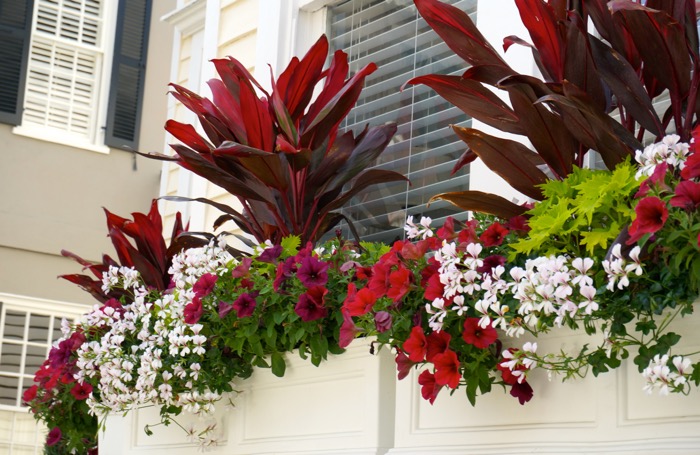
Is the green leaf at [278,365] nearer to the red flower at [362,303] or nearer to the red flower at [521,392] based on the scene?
the red flower at [362,303]

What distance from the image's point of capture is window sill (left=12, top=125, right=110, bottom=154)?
879 cm

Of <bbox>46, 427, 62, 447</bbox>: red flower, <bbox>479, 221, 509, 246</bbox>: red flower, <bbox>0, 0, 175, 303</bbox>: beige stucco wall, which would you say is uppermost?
<bbox>0, 0, 175, 303</bbox>: beige stucco wall

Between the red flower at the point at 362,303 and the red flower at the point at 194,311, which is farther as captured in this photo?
the red flower at the point at 194,311

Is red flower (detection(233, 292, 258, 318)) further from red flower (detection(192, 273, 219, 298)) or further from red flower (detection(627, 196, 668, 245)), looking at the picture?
red flower (detection(627, 196, 668, 245))

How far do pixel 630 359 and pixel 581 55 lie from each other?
0.71m

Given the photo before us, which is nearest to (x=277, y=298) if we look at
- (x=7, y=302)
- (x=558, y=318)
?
(x=558, y=318)

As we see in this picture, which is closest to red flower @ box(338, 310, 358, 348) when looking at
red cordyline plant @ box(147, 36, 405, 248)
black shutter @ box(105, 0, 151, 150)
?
red cordyline plant @ box(147, 36, 405, 248)

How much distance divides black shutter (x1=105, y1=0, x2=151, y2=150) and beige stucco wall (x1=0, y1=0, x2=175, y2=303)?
121 mm

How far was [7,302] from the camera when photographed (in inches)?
336

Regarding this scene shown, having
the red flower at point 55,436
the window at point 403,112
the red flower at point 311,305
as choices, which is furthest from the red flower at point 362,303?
the red flower at point 55,436

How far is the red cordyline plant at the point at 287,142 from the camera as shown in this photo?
2.95 metres

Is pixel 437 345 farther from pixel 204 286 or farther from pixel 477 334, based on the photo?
pixel 204 286

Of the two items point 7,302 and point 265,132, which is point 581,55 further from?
point 7,302

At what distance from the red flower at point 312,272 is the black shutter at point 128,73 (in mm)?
7008
